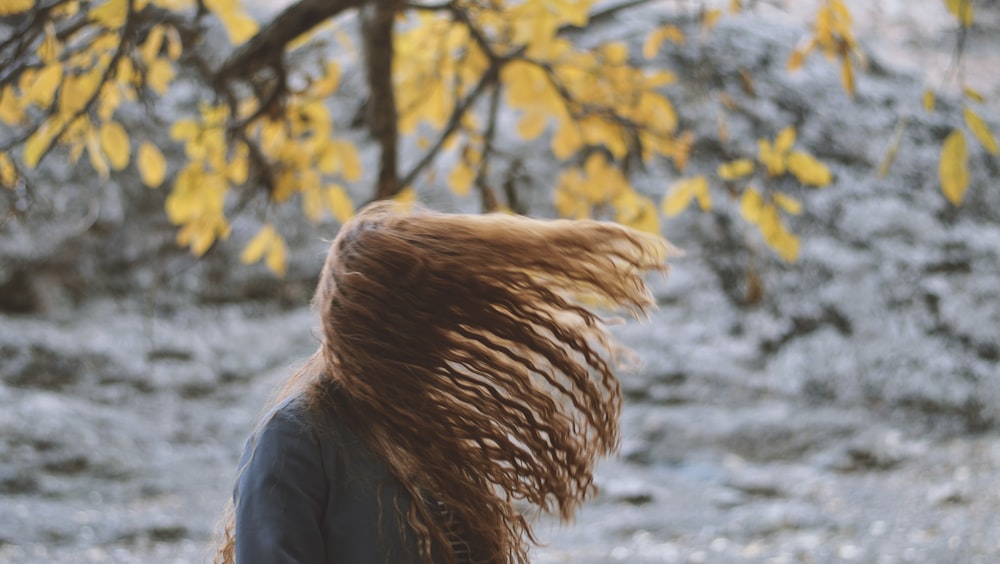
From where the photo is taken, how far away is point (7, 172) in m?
2.92

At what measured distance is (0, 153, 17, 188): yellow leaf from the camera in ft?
9.04

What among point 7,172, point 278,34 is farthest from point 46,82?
point 278,34

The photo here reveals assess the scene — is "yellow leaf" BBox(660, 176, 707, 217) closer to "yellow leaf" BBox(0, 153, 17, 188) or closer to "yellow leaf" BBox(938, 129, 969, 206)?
"yellow leaf" BBox(938, 129, 969, 206)

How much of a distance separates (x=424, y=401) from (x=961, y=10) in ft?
3.90

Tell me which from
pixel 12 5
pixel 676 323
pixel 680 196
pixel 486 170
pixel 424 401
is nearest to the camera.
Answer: pixel 424 401

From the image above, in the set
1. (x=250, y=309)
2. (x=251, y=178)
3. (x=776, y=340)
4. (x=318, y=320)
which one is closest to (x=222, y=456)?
(x=250, y=309)

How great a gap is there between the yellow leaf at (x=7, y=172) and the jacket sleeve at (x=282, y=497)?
5.44 feet

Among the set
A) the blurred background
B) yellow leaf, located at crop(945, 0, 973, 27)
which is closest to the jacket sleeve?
yellow leaf, located at crop(945, 0, 973, 27)

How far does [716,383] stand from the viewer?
6582 mm

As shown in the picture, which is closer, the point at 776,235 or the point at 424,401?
the point at 424,401

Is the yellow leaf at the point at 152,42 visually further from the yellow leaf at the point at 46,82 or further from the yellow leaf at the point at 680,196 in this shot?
the yellow leaf at the point at 680,196

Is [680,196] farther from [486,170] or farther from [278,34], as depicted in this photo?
[278,34]

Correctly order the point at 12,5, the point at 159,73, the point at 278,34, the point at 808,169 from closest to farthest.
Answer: the point at 12,5
the point at 278,34
the point at 808,169
the point at 159,73

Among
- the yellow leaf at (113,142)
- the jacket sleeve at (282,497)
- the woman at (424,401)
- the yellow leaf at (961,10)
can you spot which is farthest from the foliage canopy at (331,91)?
the jacket sleeve at (282,497)
